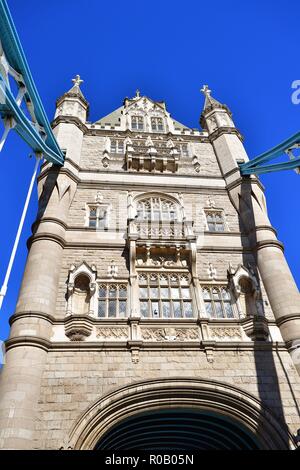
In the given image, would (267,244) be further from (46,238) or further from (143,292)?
(46,238)

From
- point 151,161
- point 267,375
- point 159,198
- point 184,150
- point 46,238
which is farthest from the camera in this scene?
point 184,150

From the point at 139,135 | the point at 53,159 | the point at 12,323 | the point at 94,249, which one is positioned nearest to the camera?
the point at 12,323

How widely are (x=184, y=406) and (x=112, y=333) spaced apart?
283cm

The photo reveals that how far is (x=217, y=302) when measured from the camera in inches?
480

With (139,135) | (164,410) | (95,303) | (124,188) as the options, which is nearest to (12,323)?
(95,303)

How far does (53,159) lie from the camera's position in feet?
48.9

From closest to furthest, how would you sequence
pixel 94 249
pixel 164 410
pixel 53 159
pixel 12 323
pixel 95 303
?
pixel 164 410 < pixel 12 323 < pixel 95 303 < pixel 94 249 < pixel 53 159

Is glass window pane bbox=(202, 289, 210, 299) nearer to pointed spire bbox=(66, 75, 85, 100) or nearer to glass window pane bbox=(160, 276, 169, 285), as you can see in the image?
glass window pane bbox=(160, 276, 169, 285)

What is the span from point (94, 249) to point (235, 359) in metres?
6.05

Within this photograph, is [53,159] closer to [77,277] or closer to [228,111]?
[77,277]

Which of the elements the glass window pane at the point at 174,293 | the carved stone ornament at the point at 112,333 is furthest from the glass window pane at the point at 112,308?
the glass window pane at the point at 174,293

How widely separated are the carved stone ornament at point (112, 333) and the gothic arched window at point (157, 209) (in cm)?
514

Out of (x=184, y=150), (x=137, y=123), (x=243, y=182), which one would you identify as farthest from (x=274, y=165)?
(x=137, y=123)

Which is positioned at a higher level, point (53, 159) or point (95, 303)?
point (53, 159)
